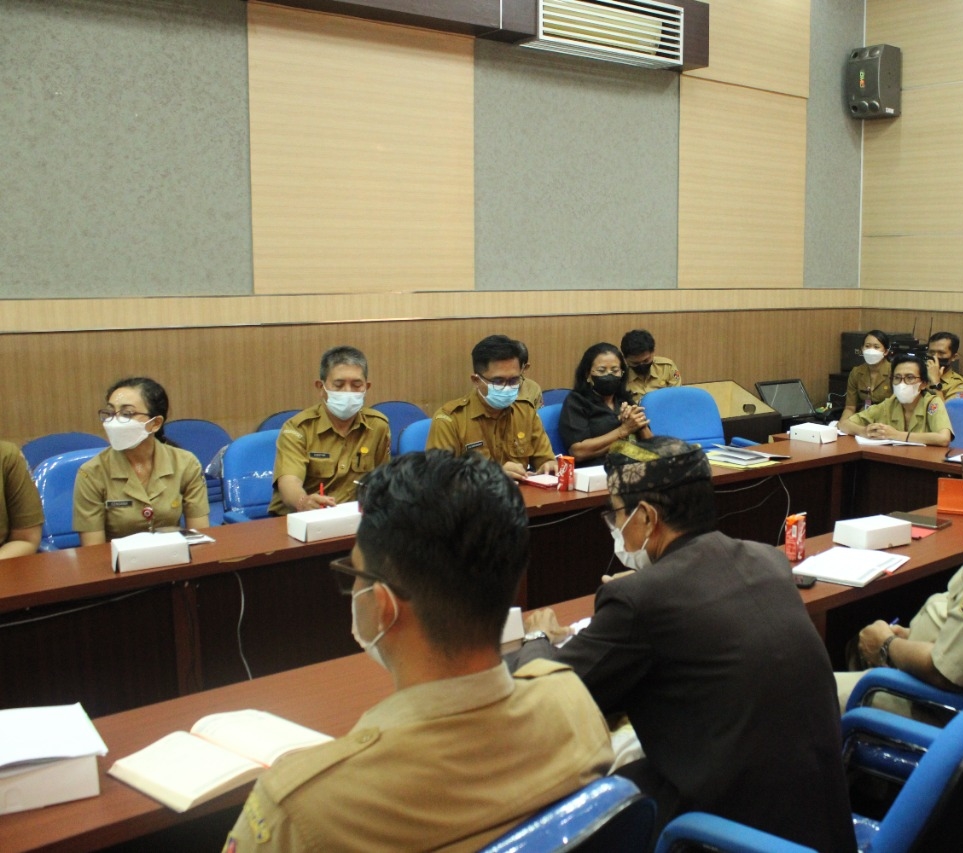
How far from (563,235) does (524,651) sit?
5.07 meters

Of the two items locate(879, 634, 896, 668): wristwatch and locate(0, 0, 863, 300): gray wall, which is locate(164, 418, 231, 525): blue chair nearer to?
locate(0, 0, 863, 300): gray wall

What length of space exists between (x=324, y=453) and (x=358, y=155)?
2.55 m

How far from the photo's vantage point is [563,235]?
268 inches

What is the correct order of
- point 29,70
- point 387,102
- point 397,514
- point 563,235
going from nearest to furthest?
point 397,514
point 29,70
point 387,102
point 563,235

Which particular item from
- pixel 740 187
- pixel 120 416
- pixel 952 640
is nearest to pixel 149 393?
pixel 120 416

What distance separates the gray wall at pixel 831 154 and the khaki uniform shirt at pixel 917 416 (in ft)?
10.5

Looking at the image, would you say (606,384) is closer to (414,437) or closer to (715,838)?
(414,437)

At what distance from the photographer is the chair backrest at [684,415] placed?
5.44 m

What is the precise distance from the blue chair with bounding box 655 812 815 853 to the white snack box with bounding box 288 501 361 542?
1677 millimetres

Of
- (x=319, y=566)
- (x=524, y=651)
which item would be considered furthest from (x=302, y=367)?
(x=524, y=651)

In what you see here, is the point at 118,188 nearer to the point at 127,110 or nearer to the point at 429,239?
the point at 127,110

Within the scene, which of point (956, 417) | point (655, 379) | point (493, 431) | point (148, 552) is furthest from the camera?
point (655, 379)

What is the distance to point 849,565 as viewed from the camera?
9.65 ft

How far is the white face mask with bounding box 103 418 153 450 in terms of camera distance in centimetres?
338
